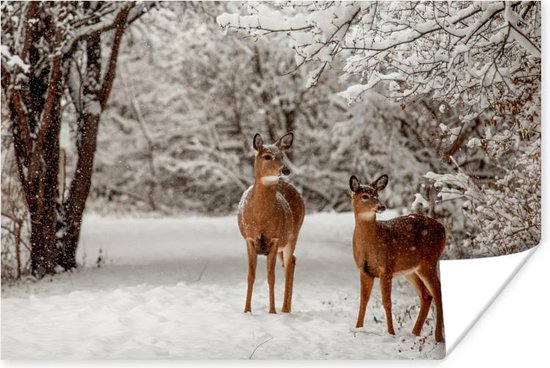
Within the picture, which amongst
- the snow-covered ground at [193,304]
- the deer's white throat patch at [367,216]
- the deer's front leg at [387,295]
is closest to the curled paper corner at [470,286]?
the snow-covered ground at [193,304]

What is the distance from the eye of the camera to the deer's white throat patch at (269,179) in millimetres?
4602

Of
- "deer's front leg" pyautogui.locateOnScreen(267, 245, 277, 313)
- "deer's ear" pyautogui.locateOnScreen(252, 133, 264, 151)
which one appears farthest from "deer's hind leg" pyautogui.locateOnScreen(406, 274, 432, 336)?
"deer's ear" pyautogui.locateOnScreen(252, 133, 264, 151)

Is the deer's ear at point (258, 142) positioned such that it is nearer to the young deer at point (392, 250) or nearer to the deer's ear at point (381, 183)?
the young deer at point (392, 250)

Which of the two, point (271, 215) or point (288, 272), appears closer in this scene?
point (271, 215)

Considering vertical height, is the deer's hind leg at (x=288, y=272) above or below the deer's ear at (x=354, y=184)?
below

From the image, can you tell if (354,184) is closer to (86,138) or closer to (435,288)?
(435,288)

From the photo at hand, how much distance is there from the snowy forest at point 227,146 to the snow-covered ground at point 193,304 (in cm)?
1

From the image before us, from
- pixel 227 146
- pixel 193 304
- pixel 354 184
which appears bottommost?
pixel 193 304

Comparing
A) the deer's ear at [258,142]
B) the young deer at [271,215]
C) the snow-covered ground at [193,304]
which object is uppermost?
the deer's ear at [258,142]

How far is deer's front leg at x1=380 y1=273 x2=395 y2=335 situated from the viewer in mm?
4582

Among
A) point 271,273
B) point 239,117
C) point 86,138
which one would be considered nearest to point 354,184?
point 271,273

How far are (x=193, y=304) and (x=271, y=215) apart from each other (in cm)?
69

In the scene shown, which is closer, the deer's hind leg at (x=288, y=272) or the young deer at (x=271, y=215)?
the young deer at (x=271, y=215)

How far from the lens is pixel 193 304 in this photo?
479 centimetres
